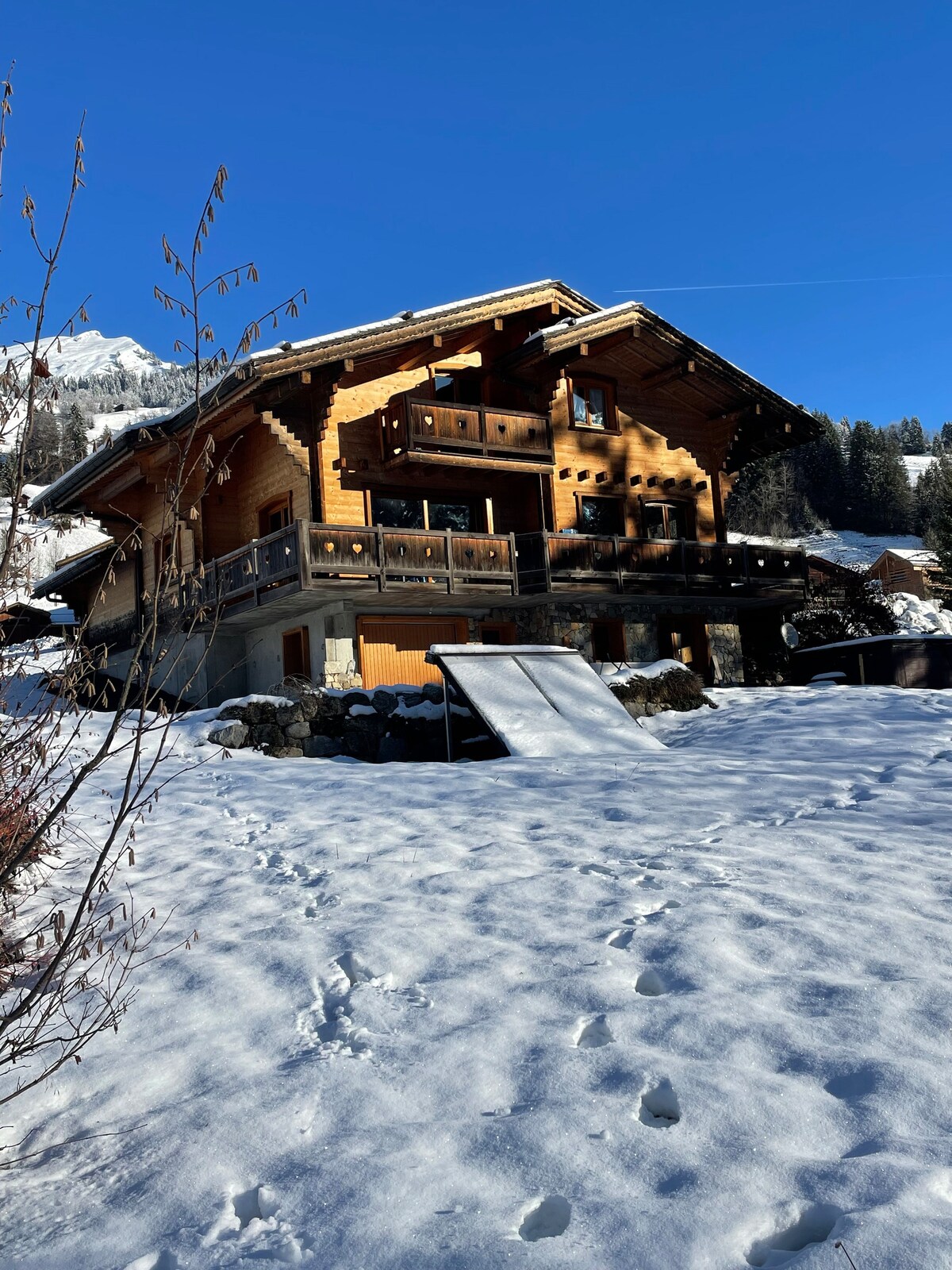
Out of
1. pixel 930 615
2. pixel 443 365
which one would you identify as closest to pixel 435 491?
pixel 443 365

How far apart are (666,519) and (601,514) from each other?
2083mm

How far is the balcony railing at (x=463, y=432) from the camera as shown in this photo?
64.8 feet

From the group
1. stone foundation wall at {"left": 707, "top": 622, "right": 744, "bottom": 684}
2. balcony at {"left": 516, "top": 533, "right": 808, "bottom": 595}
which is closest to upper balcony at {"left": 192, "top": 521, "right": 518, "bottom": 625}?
balcony at {"left": 516, "top": 533, "right": 808, "bottom": 595}

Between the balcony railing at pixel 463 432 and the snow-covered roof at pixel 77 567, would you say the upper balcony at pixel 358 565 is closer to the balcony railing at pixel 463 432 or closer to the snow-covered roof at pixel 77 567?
the balcony railing at pixel 463 432

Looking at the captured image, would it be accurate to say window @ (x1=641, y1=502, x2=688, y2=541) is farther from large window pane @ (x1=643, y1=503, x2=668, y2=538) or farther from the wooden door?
the wooden door

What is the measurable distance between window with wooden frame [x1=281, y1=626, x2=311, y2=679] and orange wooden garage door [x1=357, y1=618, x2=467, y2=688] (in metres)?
1.21

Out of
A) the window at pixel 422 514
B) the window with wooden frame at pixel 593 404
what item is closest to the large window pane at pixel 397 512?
the window at pixel 422 514

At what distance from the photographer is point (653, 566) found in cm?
2234

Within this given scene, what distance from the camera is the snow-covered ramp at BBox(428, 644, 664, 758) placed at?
11320mm

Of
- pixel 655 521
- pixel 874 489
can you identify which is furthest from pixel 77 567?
pixel 874 489

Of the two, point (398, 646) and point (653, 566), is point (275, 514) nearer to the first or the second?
point (398, 646)

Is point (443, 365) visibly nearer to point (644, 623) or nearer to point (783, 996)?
point (644, 623)

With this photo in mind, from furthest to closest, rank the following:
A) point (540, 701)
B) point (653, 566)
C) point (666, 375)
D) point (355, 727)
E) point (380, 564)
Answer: point (666, 375), point (653, 566), point (380, 564), point (355, 727), point (540, 701)

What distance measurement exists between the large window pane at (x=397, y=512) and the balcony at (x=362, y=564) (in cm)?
147
